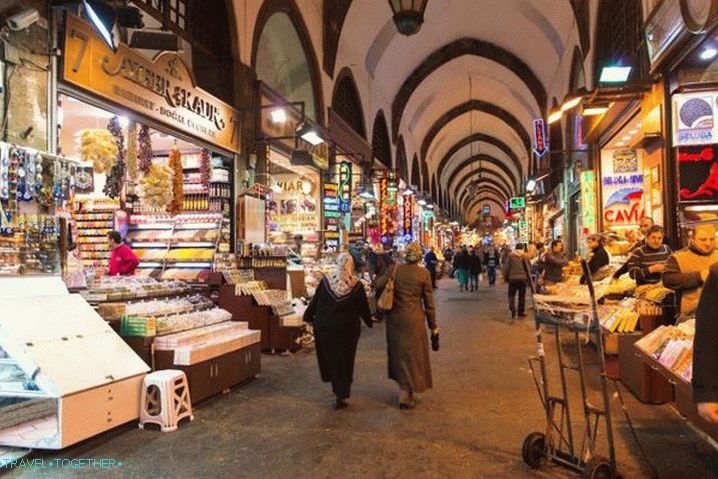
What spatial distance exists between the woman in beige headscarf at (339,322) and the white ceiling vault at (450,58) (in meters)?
6.49

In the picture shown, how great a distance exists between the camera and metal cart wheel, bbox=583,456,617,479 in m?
3.54

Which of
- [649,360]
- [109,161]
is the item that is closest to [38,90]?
[109,161]

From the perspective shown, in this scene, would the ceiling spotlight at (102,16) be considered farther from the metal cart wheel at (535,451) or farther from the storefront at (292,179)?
the storefront at (292,179)

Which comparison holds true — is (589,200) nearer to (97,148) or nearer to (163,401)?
(97,148)

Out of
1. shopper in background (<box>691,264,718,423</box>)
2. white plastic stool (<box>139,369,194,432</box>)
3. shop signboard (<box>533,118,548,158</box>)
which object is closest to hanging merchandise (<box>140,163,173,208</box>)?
white plastic stool (<box>139,369,194,432</box>)

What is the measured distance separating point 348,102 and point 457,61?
7.58 meters

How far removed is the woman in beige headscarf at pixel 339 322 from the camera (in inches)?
231

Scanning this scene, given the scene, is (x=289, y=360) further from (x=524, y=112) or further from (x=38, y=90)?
(x=524, y=112)

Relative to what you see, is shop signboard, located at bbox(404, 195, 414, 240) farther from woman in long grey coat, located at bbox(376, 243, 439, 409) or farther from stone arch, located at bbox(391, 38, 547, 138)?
woman in long grey coat, located at bbox(376, 243, 439, 409)

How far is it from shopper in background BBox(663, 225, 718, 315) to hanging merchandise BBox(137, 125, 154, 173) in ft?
22.1

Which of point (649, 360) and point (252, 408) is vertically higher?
point (649, 360)

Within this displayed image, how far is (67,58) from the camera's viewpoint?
655 centimetres

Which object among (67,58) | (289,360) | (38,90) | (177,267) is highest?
(67,58)

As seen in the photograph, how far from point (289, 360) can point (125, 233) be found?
484 centimetres
